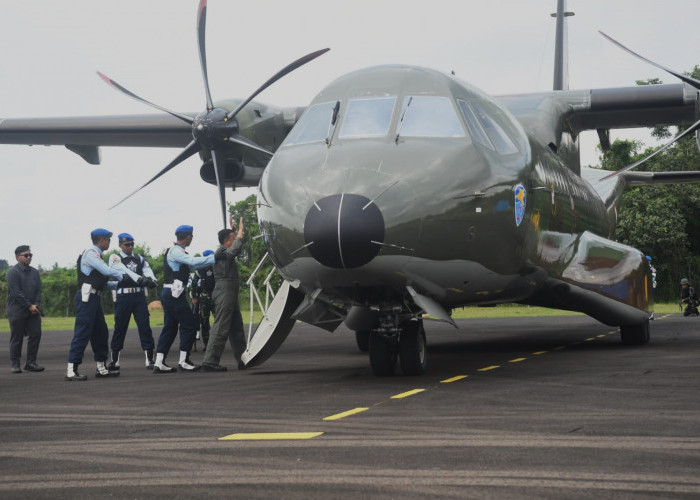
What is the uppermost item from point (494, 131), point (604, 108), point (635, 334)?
point (604, 108)

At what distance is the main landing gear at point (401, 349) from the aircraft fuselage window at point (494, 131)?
7.09 ft

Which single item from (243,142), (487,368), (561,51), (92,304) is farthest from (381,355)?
(561,51)

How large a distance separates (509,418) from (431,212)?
250 cm

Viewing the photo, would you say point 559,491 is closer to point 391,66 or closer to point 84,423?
point 84,423

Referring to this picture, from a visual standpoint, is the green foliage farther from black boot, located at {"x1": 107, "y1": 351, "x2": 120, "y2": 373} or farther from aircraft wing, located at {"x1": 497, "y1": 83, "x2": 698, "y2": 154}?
black boot, located at {"x1": 107, "y1": 351, "x2": 120, "y2": 373}

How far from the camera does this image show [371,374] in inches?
402

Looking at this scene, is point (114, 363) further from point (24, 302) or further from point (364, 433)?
point (364, 433)

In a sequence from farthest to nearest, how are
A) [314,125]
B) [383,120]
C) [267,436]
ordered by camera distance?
[314,125], [383,120], [267,436]

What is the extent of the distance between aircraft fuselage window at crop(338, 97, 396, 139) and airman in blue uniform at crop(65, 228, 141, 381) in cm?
398

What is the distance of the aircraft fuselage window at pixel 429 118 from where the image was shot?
360 inches

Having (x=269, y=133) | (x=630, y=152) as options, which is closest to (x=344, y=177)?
(x=269, y=133)

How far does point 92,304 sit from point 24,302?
2.67 meters

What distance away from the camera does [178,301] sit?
1209cm

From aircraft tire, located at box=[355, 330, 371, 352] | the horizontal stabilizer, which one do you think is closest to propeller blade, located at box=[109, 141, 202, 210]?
aircraft tire, located at box=[355, 330, 371, 352]
